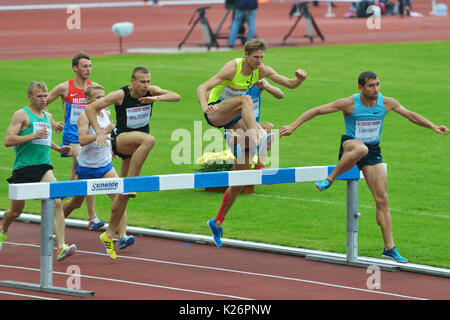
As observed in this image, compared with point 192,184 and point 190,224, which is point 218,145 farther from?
point 192,184

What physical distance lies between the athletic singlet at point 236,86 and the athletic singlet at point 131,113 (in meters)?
0.91

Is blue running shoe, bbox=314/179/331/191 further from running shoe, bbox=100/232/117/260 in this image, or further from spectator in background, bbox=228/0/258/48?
spectator in background, bbox=228/0/258/48

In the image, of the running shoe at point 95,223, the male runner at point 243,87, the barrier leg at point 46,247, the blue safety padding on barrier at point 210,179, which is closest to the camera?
the barrier leg at point 46,247

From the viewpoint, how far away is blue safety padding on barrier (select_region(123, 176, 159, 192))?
1066 cm

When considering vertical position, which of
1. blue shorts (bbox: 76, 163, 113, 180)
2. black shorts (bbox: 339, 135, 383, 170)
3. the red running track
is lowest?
the red running track

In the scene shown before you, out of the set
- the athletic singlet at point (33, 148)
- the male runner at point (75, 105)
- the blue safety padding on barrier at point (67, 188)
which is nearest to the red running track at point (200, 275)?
→ the male runner at point (75, 105)

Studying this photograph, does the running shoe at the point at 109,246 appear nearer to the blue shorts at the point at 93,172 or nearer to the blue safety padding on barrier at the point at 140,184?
the blue shorts at the point at 93,172

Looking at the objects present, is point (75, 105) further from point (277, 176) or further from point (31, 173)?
point (277, 176)

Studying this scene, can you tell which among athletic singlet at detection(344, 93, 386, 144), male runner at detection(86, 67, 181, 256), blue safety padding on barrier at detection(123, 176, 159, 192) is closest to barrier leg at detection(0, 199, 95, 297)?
blue safety padding on barrier at detection(123, 176, 159, 192)

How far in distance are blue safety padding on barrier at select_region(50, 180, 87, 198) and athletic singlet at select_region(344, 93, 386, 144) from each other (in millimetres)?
3174

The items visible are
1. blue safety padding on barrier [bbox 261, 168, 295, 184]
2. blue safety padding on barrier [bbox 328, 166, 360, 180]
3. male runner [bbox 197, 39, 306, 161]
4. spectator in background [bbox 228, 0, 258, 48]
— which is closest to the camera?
blue safety padding on barrier [bbox 261, 168, 295, 184]

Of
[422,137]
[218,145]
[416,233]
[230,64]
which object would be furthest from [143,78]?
[422,137]

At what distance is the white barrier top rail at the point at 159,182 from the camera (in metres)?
10.0

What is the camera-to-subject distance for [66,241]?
12969 mm
